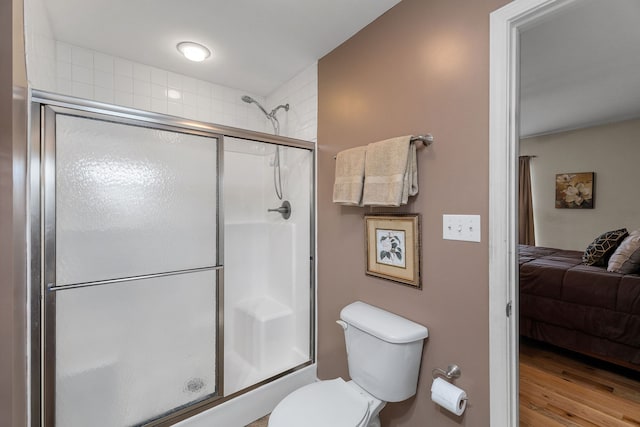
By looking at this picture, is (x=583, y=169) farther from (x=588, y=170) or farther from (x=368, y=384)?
(x=368, y=384)

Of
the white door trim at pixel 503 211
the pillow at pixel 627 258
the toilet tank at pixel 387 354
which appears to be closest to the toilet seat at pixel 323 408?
the toilet tank at pixel 387 354

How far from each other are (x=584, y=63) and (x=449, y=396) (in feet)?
8.71

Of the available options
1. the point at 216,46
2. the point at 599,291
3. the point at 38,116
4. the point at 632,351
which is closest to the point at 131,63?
the point at 216,46

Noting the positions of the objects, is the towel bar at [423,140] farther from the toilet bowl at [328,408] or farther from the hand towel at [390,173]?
the toilet bowl at [328,408]

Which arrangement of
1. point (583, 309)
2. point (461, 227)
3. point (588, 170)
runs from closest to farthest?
point (461, 227)
point (583, 309)
point (588, 170)

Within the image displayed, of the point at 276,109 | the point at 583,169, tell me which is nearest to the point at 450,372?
the point at 276,109

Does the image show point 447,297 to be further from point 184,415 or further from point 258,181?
point 258,181

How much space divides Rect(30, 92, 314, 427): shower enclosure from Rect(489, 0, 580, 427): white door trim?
3.96 feet

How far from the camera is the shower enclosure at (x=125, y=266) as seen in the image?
1168mm

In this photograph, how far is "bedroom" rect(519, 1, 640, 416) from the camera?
1.89 metres

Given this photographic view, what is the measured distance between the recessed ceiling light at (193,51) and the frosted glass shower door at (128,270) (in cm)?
73

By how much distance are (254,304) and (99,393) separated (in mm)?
1186

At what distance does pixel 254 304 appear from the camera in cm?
242

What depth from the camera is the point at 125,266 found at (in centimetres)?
139
